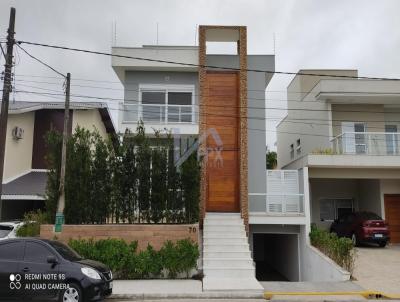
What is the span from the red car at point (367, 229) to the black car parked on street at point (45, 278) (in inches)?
508

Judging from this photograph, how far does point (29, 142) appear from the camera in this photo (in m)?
21.4

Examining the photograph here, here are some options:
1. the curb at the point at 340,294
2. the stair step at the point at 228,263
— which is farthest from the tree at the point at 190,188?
the curb at the point at 340,294

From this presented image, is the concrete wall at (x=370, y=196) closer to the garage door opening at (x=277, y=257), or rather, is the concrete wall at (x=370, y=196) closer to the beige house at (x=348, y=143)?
the beige house at (x=348, y=143)

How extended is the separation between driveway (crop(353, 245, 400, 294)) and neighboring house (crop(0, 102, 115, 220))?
45.5 ft

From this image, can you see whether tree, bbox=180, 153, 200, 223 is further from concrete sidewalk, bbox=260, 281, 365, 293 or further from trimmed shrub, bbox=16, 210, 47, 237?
trimmed shrub, bbox=16, 210, 47, 237

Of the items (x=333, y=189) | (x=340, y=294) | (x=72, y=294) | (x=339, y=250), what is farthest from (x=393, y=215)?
(x=72, y=294)

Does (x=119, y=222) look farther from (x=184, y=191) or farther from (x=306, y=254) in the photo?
(x=306, y=254)

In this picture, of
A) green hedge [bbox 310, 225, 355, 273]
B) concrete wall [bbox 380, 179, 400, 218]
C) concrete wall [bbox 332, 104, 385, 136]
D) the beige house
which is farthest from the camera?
concrete wall [bbox 332, 104, 385, 136]

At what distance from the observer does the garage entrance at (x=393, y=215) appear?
20094mm

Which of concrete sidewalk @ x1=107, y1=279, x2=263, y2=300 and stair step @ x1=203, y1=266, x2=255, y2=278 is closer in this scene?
concrete sidewalk @ x1=107, y1=279, x2=263, y2=300

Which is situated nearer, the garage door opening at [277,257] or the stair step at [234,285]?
the stair step at [234,285]

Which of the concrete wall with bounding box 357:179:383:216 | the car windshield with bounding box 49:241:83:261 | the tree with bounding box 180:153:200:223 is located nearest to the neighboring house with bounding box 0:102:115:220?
the tree with bounding box 180:153:200:223

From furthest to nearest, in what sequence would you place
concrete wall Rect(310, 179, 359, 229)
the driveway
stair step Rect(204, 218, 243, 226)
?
concrete wall Rect(310, 179, 359, 229)
stair step Rect(204, 218, 243, 226)
the driveway

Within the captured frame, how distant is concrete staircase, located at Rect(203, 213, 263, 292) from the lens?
11148mm
